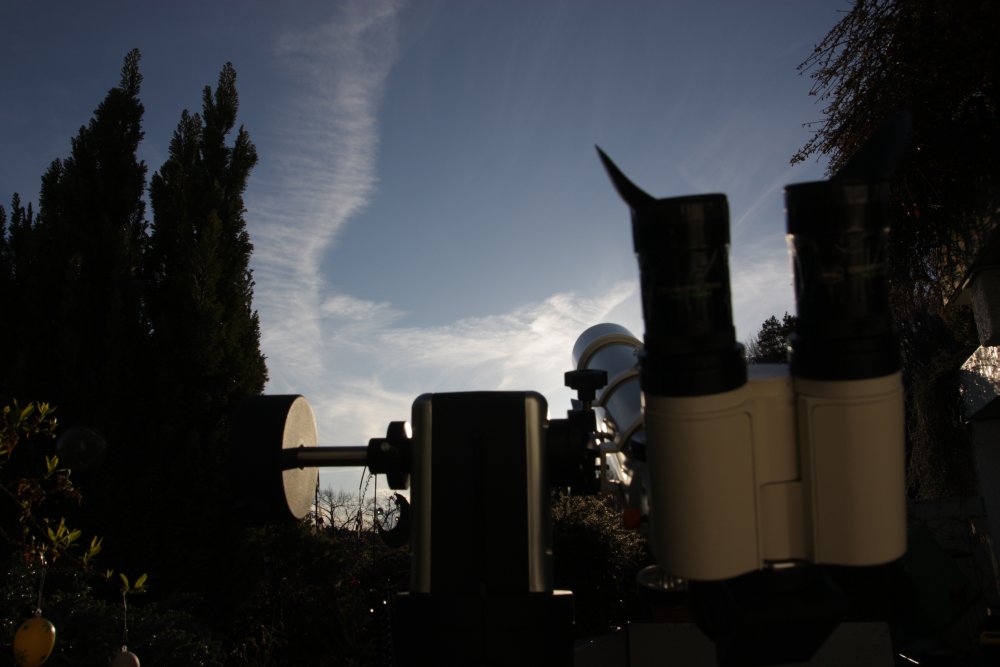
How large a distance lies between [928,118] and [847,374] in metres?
4.06

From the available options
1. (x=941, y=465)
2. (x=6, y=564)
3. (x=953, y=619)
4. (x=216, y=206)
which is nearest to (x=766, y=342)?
(x=941, y=465)

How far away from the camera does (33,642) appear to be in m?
2.31

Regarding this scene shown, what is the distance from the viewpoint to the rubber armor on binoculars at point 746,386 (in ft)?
2.97

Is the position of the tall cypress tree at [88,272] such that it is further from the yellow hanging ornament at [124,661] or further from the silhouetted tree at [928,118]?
the silhouetted tree at [928,118]

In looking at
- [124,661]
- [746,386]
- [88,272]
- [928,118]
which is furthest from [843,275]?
[88,272]

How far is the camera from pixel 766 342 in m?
18.0

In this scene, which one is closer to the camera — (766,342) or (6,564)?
(6,564)

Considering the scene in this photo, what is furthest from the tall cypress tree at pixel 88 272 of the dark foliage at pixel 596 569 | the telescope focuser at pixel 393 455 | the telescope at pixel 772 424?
the telescope at pixel 772 424

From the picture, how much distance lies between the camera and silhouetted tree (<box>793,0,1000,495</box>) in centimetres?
379

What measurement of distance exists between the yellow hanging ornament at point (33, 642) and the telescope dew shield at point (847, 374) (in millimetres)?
2536

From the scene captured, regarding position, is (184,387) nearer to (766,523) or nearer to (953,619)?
(766,523)

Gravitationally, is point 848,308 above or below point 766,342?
below

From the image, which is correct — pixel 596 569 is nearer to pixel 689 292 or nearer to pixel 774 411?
pixel 774 411

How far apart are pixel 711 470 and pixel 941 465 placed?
24.5ft
